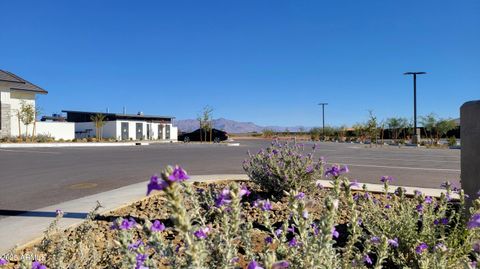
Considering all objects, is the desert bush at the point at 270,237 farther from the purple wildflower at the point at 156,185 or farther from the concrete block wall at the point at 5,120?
the concrete block wall at the point at 5,120

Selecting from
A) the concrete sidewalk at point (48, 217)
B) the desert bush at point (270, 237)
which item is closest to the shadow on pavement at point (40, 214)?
the concrete sidewalk at point (48, 217)

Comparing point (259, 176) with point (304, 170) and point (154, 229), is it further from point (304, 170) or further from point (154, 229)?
point (154, 229)

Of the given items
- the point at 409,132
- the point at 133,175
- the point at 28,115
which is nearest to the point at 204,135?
the point at 28,115

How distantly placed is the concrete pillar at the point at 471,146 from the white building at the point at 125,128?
43.0m

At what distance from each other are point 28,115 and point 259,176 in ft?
109

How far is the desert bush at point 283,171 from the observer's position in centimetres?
598

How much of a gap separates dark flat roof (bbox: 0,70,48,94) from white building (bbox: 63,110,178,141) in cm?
987

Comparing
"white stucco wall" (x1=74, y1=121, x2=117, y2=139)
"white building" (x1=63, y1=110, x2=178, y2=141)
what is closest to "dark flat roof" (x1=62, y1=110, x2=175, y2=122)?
"white building" (x1=63, y1=110, x2=178, y2=141)

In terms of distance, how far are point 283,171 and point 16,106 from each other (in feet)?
116

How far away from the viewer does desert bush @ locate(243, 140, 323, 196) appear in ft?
19.6

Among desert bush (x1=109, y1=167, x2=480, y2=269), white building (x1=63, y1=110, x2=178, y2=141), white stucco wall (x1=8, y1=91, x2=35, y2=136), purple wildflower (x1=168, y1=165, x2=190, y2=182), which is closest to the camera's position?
purple wildflower (x1=168, y1=165, x2=190, y2=182)

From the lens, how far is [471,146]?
4.27m

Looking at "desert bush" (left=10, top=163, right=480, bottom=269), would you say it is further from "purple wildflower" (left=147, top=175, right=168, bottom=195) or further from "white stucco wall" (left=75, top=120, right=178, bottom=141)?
"white stucco wall" (left=75, top=120, right=178, bottom=141)

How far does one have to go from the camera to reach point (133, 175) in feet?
34.0
